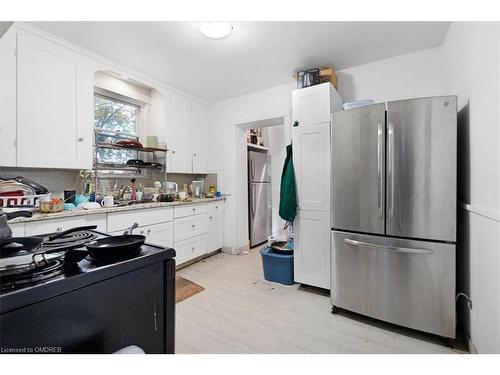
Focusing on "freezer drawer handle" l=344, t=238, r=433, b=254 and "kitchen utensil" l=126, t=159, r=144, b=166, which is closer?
"freezer drawer handle" l=344, t=238, r=433, b=254

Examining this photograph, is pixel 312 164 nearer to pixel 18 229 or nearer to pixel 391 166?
pixel 391 166

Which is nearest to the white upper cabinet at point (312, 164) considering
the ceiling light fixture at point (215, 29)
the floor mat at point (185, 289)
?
the ceiling light fixture at point (215, 29)

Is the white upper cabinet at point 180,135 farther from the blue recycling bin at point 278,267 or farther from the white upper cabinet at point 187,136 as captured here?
the blue recycling bin at point 278,267

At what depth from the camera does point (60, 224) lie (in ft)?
5.80

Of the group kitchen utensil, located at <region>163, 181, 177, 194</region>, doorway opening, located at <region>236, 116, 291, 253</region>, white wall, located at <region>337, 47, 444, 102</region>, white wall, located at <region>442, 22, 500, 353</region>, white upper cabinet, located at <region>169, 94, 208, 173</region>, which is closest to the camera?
white wall, located at <region>442, 22, 500, 353</region>

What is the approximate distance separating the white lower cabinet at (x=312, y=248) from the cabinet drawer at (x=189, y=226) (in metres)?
1.38

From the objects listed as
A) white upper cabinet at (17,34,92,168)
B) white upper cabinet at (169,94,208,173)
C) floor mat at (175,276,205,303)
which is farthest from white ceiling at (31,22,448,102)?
floor mat at (175,276,205,303)

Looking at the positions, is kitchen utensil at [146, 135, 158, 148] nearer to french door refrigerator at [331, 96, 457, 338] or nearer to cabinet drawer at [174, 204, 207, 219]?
cabinet drawer at [174, 204, 207, 219]

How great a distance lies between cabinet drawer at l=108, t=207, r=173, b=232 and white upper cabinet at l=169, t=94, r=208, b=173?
730 millimetres

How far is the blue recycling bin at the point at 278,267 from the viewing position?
245cm

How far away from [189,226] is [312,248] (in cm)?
156

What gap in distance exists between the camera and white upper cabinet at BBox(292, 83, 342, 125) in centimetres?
222

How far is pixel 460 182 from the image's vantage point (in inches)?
66.4
